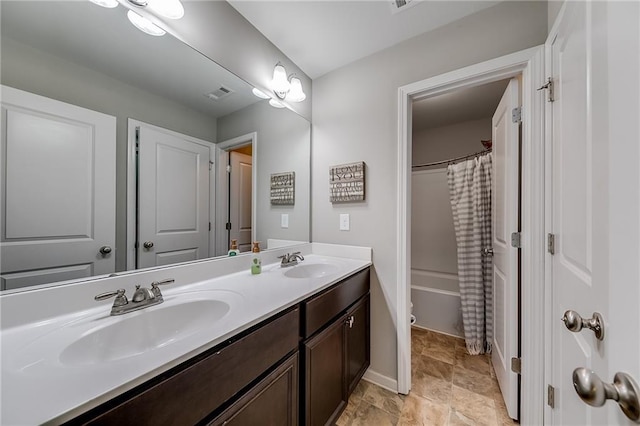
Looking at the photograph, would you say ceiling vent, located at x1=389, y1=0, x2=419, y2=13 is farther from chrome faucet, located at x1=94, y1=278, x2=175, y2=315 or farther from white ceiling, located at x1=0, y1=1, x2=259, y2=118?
chrome faucet, located at x1=94, y1=278, x2=175, y2=315

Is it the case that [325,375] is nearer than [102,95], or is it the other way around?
[102,95]

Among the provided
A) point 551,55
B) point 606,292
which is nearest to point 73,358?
point 606,292

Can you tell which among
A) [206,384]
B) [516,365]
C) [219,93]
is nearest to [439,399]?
[516,365]

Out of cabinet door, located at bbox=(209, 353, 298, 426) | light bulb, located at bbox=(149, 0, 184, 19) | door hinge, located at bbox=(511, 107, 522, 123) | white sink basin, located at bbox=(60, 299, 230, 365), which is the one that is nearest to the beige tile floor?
cabinet door, located at bbox=(209, 353, 298, 426)

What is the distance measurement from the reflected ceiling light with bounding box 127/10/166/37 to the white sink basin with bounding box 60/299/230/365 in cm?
117

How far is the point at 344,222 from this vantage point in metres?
1.78

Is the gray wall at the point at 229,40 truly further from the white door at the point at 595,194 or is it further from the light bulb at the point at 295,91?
the white door at the point at 595,194

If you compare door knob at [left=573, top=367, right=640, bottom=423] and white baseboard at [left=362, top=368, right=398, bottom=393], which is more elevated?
door knob at [left=573, top=367, right=640, bottom=423]

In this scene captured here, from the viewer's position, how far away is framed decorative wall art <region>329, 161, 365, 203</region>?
5.49 feet

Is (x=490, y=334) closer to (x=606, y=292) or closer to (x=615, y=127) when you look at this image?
(x=606, y=292)

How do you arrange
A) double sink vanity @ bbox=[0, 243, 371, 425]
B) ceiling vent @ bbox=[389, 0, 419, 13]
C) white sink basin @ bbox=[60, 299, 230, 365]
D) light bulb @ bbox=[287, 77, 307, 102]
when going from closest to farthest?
double sink vanity @ bbox=[0, 243, 371, 425]
white sink basin @ bbox=[60, 299, 230, 365]
ceiling vent @ bbox=[389, 0, 419, 13]
light bulb @ bbox=[287, 77, 307, 102]

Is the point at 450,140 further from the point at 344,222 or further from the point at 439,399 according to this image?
the point at 439,399

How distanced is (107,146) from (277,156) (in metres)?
1.02

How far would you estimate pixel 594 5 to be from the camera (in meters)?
0.62
